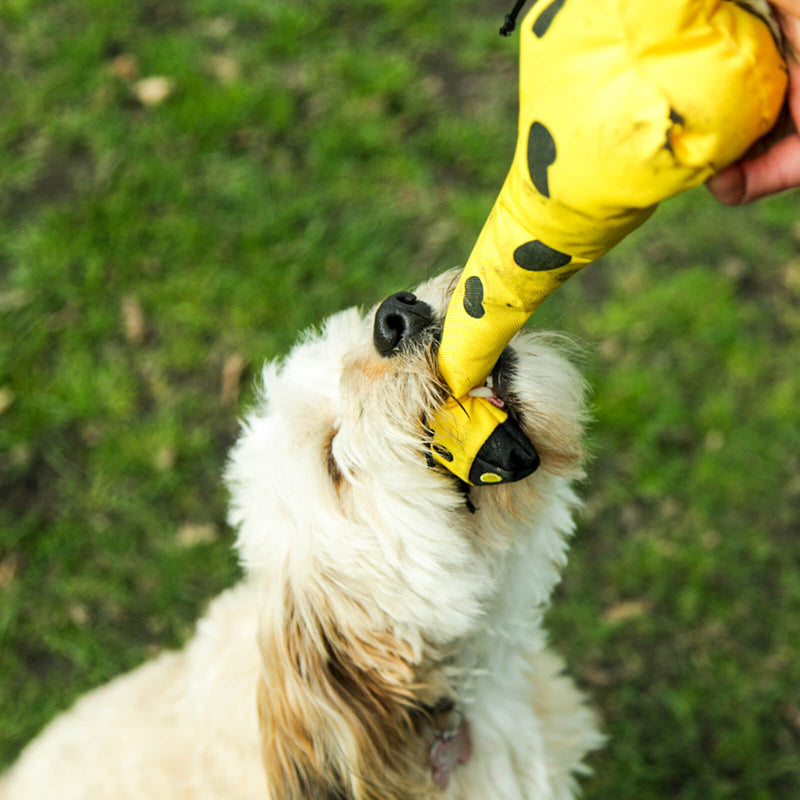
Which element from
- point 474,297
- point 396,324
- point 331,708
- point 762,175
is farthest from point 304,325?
point 762,175

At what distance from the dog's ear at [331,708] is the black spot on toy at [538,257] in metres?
1.04

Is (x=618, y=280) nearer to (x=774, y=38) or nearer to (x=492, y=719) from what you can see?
(x=492, y=719)

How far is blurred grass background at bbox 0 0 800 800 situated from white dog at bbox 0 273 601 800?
1.27 m

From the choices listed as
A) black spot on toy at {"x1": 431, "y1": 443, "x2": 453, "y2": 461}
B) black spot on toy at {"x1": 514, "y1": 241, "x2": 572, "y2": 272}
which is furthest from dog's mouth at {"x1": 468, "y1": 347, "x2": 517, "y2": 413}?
black spot on toy at {"x1": 514, "y1": 241, "x2": 572, "y2": 272}

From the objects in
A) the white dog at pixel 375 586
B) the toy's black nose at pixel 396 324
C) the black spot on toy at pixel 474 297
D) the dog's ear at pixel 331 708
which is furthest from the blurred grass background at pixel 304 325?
the black spot on toy at pixel 474 297

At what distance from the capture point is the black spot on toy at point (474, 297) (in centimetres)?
143

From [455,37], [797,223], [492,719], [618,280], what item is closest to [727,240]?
[797,223]

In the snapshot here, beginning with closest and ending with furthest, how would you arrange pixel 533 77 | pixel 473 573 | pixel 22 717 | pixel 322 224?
pixel 533 77 → pixel 473 573 → pixel 22 717 → pixel 322 224

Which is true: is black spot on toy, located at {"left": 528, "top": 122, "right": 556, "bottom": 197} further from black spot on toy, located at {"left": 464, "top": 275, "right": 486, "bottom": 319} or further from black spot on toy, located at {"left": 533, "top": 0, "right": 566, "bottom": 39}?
black spot on toy, located at {"left": 464, "top": 275, "right": 486, "bottom": 319}

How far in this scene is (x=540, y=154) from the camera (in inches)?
45.7

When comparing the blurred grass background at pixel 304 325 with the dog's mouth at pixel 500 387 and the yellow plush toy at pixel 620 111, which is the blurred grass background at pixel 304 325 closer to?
the dog's mouth at pixel 500 387

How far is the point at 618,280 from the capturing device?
154 inches

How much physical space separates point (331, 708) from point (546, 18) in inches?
60.5

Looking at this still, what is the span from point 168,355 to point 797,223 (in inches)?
128
